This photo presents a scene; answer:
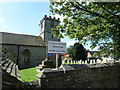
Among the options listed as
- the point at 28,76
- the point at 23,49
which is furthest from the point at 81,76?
the point at 23,49

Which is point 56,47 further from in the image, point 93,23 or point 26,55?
point 26,55

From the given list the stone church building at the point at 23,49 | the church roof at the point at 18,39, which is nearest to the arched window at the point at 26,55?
the stone church building at the point at 23,49

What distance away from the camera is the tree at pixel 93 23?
5.11 meters

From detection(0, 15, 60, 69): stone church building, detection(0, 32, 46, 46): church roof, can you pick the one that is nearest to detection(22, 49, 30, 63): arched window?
detection(0, 15, 60, 69): stone church building

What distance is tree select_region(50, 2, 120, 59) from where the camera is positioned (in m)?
5.11

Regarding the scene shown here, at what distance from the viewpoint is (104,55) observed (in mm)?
6035

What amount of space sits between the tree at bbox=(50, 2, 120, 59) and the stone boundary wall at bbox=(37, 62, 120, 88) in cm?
125

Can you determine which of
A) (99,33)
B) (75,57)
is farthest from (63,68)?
(75,57)

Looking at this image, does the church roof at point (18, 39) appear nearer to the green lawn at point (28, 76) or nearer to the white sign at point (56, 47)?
the green lawn at point (28, 76)

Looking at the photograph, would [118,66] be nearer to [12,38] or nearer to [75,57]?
[12,38]

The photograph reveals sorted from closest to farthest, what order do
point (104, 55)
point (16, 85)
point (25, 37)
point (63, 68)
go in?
point (16, 85)
point (63, 68)
point (104, 55)
point (25, 37)

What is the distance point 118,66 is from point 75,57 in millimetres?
26861

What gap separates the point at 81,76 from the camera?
13.8 feet

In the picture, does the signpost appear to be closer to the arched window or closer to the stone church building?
the stone church building
